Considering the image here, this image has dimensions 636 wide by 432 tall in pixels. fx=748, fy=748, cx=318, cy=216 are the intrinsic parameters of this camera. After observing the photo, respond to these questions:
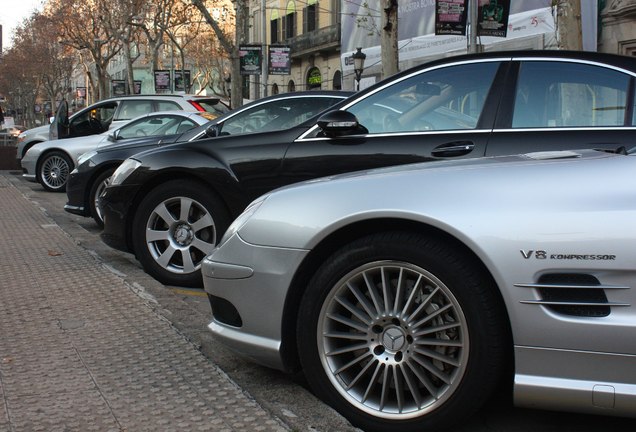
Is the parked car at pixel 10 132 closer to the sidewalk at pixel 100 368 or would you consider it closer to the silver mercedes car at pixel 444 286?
the sidewalk at pixel 100 368

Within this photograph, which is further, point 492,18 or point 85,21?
point 85,21

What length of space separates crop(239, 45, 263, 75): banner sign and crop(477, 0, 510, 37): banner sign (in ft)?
29.3

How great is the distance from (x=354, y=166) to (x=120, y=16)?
45.0 m

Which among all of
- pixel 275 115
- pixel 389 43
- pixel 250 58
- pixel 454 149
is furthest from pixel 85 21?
pixel 454 149

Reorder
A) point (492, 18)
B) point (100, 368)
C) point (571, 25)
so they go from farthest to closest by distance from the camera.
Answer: point (492, 18), point (571, 25), point (100, 368)

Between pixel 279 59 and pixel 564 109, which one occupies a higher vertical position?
pixel 279 59

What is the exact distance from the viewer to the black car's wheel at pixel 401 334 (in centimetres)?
274

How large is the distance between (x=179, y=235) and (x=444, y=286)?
3.42m

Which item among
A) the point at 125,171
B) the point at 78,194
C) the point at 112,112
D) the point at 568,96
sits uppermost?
the point at 568,96

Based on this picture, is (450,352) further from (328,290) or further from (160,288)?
(160,288)

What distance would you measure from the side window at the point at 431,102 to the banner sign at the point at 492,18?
15.6 m

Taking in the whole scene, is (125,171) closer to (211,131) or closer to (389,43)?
(211,131)

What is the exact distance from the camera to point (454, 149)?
14.7 ft

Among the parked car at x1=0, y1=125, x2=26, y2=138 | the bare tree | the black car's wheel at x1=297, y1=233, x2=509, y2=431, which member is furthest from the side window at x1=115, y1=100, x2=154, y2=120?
the bare tree
